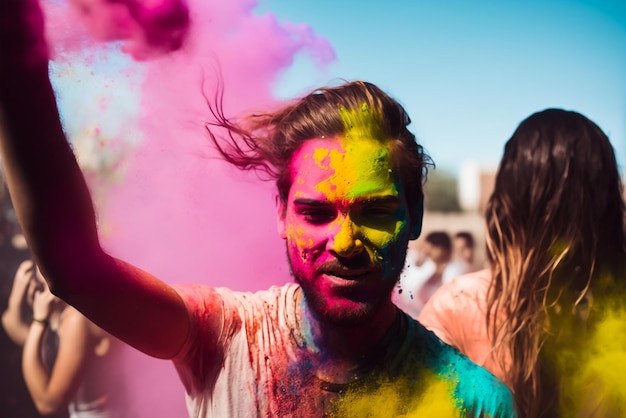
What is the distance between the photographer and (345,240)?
1559 mm

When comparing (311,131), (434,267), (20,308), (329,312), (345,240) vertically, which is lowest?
(434,267)

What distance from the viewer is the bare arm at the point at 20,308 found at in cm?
292

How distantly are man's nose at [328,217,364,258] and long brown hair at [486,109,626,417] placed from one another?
2.72 feet

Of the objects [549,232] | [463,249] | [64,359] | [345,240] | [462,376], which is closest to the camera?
[345,240]

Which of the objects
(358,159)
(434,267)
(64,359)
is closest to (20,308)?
(64,359)

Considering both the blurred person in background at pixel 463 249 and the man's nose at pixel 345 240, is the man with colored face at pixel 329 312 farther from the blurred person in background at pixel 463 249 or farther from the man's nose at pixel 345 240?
the blurred person in background at pixel 463 249

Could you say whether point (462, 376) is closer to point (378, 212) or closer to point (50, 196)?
point (378, 212)

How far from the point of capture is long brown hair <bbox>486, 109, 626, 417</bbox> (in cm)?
213

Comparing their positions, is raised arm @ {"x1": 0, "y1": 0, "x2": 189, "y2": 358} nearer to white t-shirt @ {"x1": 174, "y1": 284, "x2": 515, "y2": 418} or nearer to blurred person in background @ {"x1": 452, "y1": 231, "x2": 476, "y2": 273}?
white t-shirt @ {"x1": 174, "y1": 284, "x2": 515, "y2": 418}

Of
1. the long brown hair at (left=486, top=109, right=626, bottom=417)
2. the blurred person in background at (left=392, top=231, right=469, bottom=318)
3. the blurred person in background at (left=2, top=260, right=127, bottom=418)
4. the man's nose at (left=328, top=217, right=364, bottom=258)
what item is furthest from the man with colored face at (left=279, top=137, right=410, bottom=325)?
the blurred person in background at (left=392, top=231, right=469, bottom=318)

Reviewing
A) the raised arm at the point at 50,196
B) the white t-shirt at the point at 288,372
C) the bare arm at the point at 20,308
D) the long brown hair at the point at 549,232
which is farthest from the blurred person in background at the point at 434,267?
the raised arm at the point at 50,196

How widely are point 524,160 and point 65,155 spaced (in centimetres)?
162

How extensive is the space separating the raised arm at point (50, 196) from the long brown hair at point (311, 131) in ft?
1.77

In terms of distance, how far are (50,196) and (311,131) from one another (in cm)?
71
